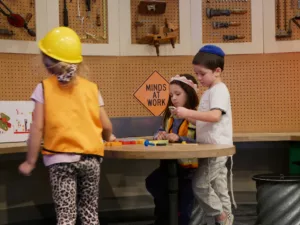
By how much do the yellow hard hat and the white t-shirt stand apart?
0.94 metres

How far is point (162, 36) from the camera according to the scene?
4.27m

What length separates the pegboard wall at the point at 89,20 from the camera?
13.8 ft

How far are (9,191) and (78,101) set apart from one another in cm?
194

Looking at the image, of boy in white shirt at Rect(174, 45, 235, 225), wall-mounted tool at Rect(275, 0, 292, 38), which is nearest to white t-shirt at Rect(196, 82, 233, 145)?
boy in white shirt at Rect(174, 45, 235, 225)

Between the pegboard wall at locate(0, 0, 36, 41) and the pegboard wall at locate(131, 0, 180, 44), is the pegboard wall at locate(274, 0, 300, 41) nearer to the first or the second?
the pegboard wall at locate(131, 0, 180, 44)

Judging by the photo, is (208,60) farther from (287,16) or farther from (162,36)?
(287,16)

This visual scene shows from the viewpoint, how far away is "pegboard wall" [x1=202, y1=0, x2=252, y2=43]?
4.47 metres

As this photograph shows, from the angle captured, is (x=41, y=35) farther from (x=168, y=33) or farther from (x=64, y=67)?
(x=64, y=67)

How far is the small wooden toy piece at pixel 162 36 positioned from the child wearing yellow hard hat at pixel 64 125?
1.84 m

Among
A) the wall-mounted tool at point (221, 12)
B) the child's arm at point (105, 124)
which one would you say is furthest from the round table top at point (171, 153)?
the wall-mounted tool at point (221, 12)

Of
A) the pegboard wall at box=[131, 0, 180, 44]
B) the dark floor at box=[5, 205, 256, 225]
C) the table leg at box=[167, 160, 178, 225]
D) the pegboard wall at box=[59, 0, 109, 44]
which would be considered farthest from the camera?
the pegboard wall at box=[131, 0, 180, 44]

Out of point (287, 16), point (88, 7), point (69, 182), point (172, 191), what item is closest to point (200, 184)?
point (172, 191)

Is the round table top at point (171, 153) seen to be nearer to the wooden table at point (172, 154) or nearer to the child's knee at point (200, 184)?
the wooden table at point (172, 154)

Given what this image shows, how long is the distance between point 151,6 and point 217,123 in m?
1.71
